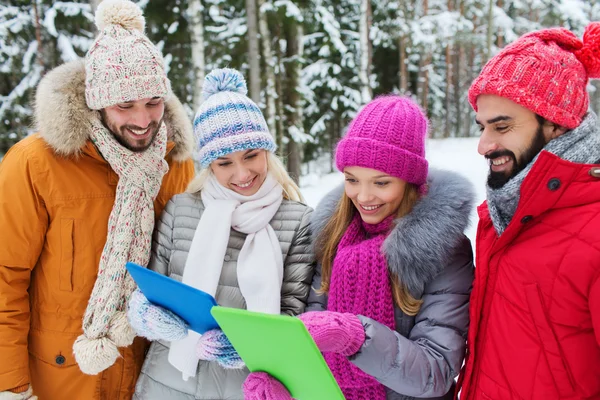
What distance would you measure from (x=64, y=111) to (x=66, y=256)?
724 millimetres

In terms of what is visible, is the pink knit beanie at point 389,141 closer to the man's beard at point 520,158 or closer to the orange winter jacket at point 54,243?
the man's beard at point 520,158

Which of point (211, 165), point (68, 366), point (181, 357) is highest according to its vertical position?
point (211, 165)

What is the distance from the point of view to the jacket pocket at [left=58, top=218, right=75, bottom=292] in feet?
7.13

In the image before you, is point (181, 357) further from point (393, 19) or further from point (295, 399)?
point (393, 19)

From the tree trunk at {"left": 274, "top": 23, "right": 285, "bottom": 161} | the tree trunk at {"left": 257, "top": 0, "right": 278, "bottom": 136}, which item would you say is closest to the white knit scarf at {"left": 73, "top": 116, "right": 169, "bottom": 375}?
the tree trunk at {"left": 257, "top": 0, "right": 278, "bottom": 136}

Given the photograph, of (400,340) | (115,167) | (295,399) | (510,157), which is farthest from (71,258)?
(510,157)

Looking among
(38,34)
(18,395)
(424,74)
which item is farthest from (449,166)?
(18,395)

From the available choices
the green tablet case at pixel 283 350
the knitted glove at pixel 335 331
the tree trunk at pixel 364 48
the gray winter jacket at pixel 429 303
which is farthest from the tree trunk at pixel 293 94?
the green tablet case at pixel 283 350

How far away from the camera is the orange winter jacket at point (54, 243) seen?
6.81ft

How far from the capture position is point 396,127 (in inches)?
76.2

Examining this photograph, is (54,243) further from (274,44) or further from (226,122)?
(274,44)

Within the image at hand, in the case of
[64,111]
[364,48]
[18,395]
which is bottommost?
[18,395]

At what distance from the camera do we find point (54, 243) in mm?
2174

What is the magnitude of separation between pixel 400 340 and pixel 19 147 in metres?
2.03
